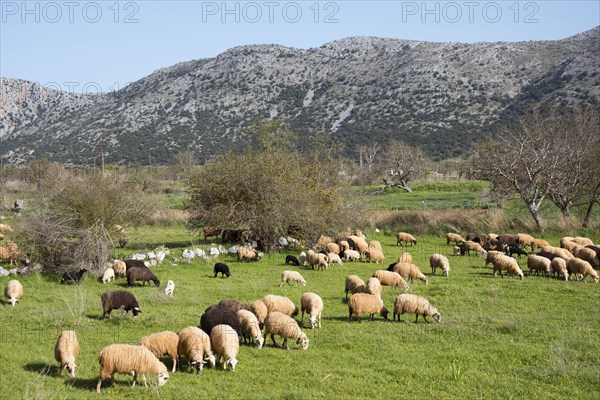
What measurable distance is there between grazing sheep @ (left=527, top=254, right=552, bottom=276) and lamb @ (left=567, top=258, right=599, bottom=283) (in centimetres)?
72

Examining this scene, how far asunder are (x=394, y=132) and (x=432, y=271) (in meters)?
62.6

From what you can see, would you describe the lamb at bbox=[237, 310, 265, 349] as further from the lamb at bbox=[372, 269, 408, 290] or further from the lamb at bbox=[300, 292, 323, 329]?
the lamb at bbox=[372, 269, 408, 290]

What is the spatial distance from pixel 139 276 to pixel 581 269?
50.9ft

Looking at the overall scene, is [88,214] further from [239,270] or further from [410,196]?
[410,196]

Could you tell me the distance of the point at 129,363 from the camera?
9.21 metres

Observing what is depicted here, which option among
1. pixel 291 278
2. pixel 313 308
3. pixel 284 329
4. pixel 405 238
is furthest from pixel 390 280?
pixel 405 238

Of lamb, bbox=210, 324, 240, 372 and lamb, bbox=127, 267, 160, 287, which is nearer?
lamb, bbox=210, 324, 240, 372

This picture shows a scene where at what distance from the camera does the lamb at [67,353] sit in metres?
9.62

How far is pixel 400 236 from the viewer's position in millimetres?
30234

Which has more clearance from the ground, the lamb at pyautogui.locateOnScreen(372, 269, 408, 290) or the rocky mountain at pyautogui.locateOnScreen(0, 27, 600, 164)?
the rocky mountain at pyautogui.locateOnScreen(0, 27, 600, 164)

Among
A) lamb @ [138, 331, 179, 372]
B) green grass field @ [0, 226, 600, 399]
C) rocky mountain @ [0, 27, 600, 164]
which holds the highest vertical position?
rocky mountain @ [0, 27, 600, 164]

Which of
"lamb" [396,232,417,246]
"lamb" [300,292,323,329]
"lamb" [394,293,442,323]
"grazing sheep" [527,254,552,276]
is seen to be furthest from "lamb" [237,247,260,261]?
"lamb" [394,293,442,323]

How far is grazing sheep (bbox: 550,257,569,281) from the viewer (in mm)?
20000

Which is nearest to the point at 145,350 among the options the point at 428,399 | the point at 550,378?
the point at 428,399
